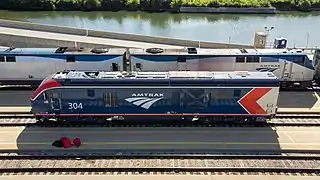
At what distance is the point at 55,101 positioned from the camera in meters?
19.1

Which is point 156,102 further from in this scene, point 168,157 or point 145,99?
point 168,157

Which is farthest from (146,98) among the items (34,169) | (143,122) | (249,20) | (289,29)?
(249,20)

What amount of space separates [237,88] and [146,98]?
455 centimetres

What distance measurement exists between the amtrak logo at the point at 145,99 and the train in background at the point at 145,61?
5.79 metres

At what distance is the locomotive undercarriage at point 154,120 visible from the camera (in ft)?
64.3

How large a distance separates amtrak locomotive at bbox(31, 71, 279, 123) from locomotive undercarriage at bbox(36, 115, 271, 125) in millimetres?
84

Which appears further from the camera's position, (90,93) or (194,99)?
(194,99)

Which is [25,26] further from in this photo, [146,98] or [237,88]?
[237,88]

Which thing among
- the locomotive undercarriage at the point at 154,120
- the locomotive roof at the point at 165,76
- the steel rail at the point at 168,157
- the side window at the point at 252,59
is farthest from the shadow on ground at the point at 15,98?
the side window at the point at 252,59

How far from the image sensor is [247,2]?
222ft

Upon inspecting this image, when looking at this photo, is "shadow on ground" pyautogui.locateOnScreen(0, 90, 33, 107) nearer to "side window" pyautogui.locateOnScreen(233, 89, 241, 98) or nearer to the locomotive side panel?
the locomotive side panel

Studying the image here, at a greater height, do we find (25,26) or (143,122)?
(25,26)

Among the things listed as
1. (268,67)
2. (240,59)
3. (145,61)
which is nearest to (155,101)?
(145,61)

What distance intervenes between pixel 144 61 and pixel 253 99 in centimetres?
806
